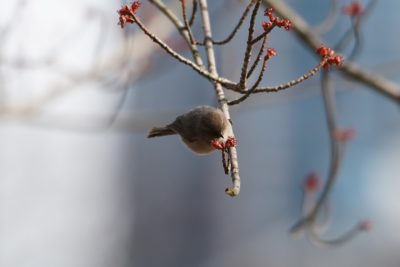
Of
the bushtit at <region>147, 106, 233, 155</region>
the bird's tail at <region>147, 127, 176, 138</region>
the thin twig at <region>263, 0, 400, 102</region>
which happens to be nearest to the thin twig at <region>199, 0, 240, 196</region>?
the bushtit at <region>147, 106, 233, 155</region>

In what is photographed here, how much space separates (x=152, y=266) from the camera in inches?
355

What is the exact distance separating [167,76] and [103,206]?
1861 mm

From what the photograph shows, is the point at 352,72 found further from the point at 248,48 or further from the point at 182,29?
the point at 248,48

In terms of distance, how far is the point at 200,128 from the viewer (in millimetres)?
1203

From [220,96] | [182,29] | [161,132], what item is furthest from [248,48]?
[182,29]

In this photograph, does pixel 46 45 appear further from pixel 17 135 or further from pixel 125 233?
pixel 125 233

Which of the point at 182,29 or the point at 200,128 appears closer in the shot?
the point at 200,128

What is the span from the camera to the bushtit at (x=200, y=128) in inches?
45.5

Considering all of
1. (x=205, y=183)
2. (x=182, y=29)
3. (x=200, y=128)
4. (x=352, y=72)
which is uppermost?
(x=205, y=183)

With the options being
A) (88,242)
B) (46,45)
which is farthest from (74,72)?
(88,242)

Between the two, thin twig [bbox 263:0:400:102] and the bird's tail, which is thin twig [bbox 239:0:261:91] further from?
thin twig [bbox 263:0:400:102]

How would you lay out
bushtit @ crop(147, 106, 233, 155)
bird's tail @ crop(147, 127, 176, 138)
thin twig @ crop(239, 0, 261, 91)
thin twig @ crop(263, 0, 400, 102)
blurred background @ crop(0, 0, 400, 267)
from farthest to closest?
blurred background @ crop(0, 0, 400, 267) → thin twig @ crop(263, 0, 400, 102) → bird's tail @ crop(147, 127, 176, 138) → bushtit @ crop(147, 106, 233, 155) → thin twig @ crop(239, 0, 261, 91)

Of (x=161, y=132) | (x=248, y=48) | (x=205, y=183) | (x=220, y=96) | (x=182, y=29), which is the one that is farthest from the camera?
(x=205, y=183)

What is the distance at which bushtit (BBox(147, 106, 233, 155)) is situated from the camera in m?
1.16
